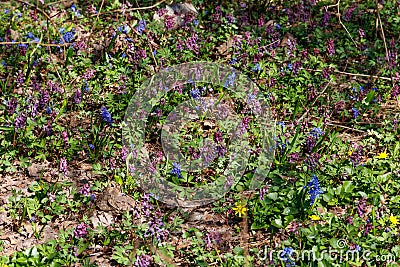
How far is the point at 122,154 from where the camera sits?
4141 millimetres

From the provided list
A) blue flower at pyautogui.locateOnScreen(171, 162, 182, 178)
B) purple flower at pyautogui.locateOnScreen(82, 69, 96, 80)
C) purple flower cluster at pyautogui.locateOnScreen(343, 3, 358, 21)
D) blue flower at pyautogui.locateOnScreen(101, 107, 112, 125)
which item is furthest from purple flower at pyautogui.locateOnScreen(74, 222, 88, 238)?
purple flower cluster at pyautogui.locateOnScreen(343, 3, 358, 21)

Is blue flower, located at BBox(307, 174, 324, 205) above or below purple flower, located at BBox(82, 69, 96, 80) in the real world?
below

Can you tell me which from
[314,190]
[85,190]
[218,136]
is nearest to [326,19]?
[218,136]

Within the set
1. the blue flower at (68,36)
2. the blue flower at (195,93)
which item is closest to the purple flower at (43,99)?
the blue flower at (68,36)

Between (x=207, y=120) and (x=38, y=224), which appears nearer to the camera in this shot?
(x=38, y=224)

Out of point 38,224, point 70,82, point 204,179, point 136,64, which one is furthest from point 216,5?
point 38,224

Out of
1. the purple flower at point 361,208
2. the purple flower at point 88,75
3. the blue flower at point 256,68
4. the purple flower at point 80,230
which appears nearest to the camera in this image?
the purple flower at point 80,230

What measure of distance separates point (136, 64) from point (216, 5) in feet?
4.58

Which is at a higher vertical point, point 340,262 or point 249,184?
point 249,184

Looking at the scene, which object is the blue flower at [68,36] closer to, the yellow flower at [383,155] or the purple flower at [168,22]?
the purple flower at [168,22]

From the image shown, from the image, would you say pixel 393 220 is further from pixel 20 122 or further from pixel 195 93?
pixel 20 122

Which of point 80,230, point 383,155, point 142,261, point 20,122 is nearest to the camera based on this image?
point 142,261

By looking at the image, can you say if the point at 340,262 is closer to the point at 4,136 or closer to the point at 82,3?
the point at 4,136

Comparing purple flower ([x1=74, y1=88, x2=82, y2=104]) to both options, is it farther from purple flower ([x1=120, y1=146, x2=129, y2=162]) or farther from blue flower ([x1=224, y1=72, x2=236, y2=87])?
blue flower ([x1=224, y1=72, x2=236, y2=87])
